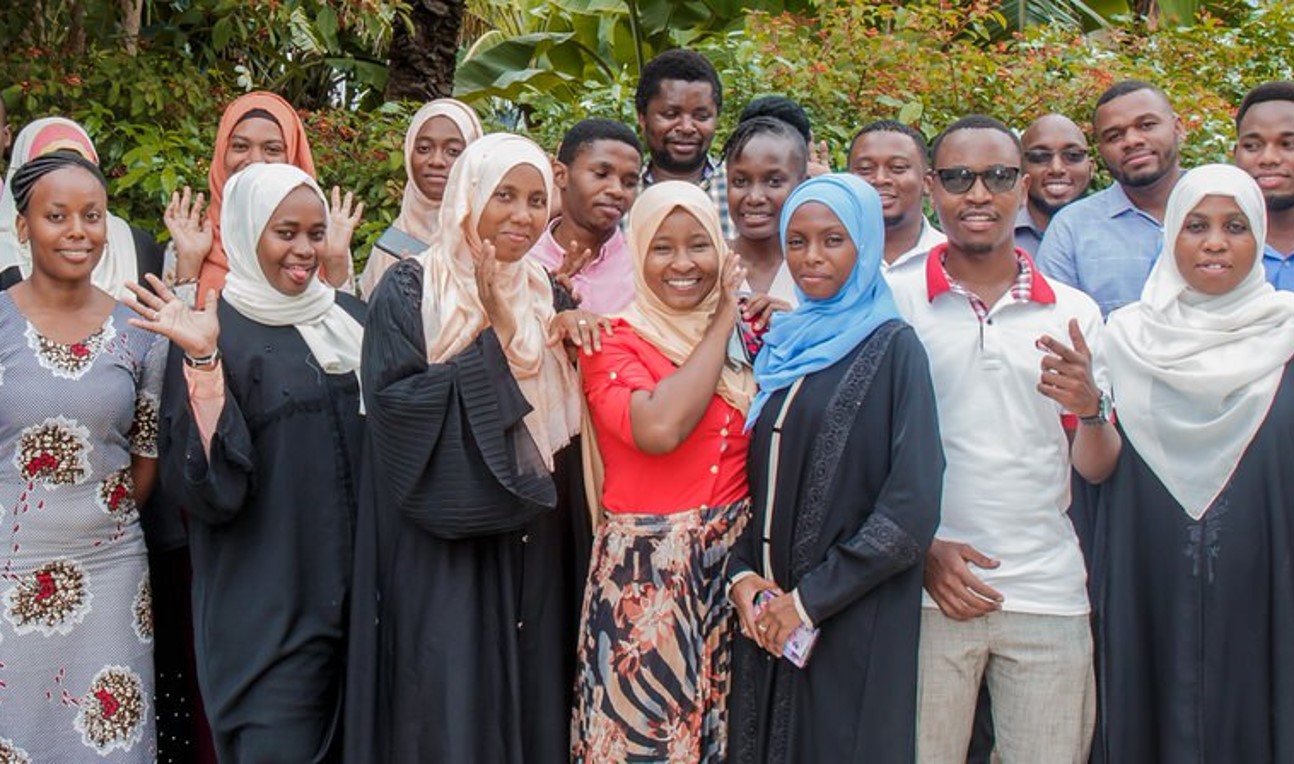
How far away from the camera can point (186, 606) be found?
170 inches

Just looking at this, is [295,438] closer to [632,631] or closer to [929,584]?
[632,631]

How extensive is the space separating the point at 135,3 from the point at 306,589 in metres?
4.76

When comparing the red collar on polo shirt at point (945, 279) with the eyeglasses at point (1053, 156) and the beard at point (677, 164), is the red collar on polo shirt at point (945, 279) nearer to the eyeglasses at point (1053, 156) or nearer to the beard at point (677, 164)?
the beard at point (677, 164)

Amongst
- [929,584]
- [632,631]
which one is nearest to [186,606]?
[632,631]

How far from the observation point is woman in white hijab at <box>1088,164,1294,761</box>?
3.48 metres

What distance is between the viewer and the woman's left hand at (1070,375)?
328 centimetres

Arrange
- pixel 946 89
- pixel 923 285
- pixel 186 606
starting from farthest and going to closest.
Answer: pixel 946 89
pixel 186 606
pixel 923 285

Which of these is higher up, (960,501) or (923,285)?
(923,285)

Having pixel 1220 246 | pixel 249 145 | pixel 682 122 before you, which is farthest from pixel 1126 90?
pixel 249 145

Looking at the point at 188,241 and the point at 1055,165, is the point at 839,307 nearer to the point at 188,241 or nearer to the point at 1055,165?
the point at 1055,165

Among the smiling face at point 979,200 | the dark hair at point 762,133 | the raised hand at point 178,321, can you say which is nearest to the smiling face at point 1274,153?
the smiling face at point 979,200

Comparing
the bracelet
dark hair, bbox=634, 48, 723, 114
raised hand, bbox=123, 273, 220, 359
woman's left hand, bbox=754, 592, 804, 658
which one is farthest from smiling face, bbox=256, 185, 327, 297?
woman's left hand, bbox=754, 592, 804, 658

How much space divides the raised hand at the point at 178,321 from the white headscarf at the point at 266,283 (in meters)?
0.23

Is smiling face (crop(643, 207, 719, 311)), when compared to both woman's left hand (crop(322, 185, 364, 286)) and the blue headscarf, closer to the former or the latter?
the blue headscarf
